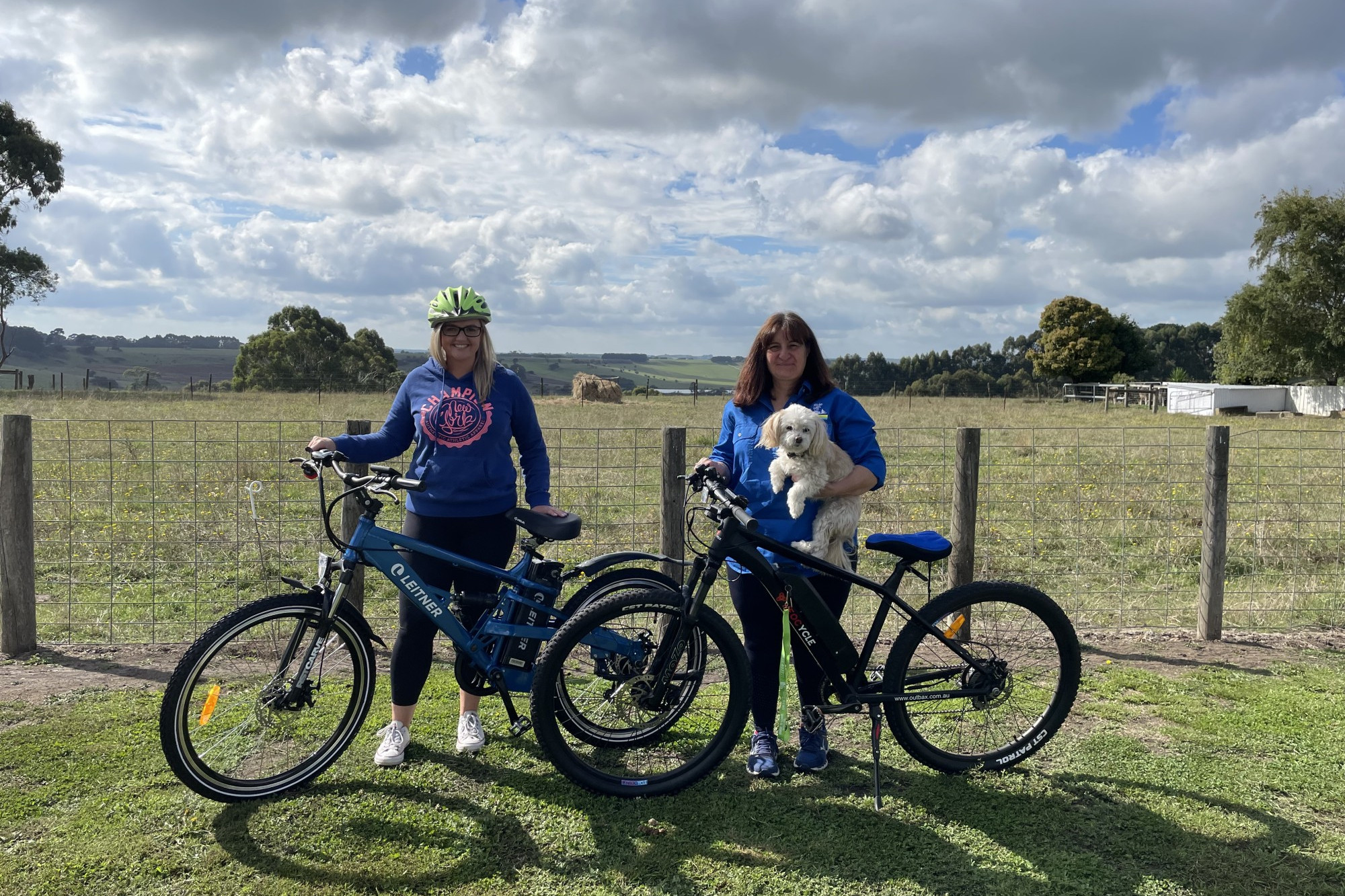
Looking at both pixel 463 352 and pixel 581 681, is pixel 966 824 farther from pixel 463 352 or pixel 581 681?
pixel 463 352

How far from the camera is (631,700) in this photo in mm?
3898

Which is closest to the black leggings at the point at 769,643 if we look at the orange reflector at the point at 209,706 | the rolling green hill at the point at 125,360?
the orange reflector at the point at 209,706

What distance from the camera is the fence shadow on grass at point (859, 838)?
310 cm

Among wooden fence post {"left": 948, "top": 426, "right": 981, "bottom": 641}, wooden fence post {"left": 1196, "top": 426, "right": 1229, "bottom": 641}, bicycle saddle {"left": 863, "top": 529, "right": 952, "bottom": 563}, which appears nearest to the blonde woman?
bicycle saddle {"left": 863, "top": 529, "right": 952, "bottom": 563}

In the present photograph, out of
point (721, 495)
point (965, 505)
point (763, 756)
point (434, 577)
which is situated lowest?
point (763, 756)

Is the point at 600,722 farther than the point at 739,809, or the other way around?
the point at 600,722

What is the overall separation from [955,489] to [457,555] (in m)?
3.47

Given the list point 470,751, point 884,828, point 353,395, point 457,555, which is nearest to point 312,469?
point 457,555

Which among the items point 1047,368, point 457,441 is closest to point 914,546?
point 457,441

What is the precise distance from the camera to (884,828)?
3449 millimetres

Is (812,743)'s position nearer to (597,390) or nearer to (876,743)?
(876,743)

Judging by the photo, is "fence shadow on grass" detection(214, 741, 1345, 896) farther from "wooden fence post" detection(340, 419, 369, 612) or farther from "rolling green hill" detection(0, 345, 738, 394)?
"rolling green hill" detection(0, 345, 738, 394)

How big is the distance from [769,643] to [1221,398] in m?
44.7

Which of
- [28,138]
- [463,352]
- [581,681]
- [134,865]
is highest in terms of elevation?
[28,138]
